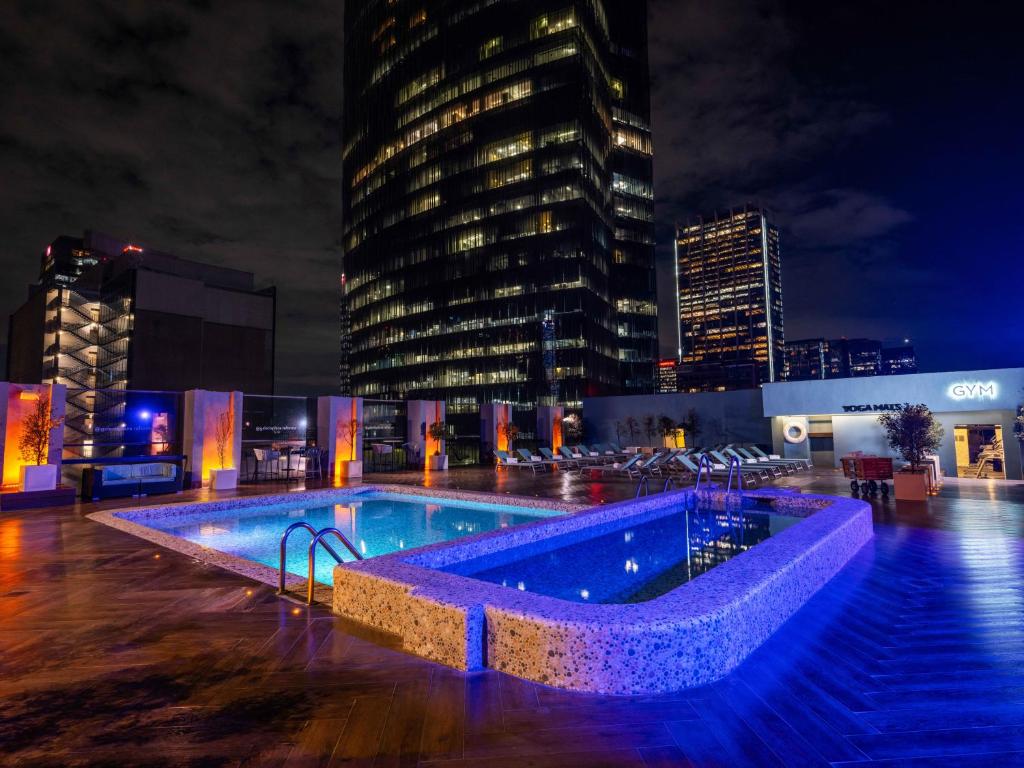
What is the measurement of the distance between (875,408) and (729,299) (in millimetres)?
119725

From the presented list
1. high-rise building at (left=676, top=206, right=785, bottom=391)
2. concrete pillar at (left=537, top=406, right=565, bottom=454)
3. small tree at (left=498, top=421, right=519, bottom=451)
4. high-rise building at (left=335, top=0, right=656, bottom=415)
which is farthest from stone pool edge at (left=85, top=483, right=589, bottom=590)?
high-rise building at (left=676, top=206, right=785, bottom=391)

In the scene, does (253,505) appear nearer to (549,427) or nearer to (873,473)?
(873,473)

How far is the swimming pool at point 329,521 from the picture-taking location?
724 centimetres

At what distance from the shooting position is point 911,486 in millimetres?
9508

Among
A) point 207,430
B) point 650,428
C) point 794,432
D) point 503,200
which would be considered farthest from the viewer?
point 503,200

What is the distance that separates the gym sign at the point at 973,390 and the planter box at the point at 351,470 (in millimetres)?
18390

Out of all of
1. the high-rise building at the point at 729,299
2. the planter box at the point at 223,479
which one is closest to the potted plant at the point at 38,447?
the planter box at the point at 223,479

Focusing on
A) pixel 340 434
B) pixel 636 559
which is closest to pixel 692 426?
pixel 340 434

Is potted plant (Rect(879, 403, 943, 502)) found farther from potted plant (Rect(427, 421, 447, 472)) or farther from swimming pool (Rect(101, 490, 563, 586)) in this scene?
potted plant (Rect(427, 421, 447, 472))

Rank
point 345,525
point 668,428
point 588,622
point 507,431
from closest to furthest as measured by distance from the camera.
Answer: point 588,622 → point 345,525 → point 507,431 → point 668,428

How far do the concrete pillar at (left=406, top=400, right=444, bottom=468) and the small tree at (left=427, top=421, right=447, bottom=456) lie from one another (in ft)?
0.24

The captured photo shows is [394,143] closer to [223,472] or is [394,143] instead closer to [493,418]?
[493,418]

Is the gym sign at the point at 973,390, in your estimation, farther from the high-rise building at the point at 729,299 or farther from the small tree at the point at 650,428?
the high-rise building at the point at 729,299

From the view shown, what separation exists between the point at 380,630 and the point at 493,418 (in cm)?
1688
